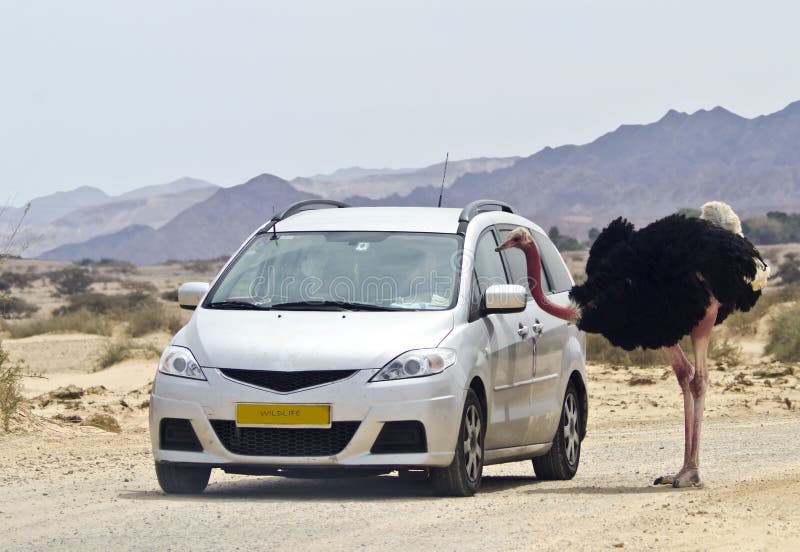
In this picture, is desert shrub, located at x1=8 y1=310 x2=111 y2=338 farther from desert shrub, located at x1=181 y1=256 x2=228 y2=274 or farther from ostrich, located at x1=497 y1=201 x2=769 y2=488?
desert shrub, located at x1=181 y1=256 x2=228 y2=274

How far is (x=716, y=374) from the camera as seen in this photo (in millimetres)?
25188

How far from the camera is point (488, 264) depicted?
443 inches

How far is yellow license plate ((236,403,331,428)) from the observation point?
376 inches

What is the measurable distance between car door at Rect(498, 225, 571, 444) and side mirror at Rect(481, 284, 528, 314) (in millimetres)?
822

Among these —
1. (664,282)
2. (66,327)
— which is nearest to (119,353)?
(66,327)

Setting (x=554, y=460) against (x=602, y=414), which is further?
(x=602, y=414)

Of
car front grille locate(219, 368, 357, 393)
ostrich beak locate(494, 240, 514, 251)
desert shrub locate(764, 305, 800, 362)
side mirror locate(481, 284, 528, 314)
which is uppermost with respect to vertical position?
ostrich beak locate(494, 240, 514, 251)

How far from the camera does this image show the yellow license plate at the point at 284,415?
9.54 metres

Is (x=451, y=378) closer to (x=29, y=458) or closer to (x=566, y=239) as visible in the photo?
(x=29, y=458)

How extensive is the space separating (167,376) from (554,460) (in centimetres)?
341

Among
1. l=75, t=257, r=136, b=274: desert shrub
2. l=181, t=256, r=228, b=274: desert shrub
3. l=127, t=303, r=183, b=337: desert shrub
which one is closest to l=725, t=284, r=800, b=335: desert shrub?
l=127, t=303, r=183, b=337: desert shrub

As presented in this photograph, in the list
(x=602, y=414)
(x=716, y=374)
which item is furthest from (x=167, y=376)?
(x=716, y=374)

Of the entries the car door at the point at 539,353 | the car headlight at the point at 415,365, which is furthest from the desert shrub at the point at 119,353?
the car headlight at the point at 415,365

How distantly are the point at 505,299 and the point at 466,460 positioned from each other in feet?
3.51
